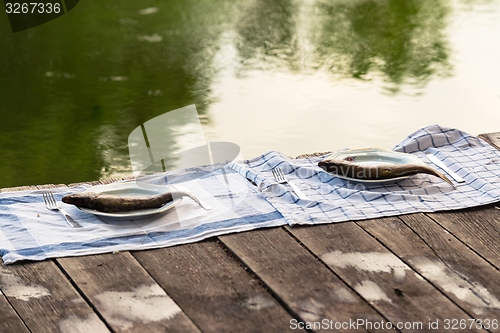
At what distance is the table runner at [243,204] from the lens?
170 cm

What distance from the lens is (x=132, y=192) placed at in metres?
1.83

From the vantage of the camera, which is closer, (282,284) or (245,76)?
(282,284)

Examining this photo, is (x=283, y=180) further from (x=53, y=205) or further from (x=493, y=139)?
(x=493, y=139)

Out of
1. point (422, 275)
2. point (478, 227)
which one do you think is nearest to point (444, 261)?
point (422, 275)

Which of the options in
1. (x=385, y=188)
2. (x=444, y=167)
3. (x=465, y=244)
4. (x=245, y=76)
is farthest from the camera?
(x=245, y=76)

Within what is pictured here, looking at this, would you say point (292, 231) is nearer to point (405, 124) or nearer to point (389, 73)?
point (405, 124)

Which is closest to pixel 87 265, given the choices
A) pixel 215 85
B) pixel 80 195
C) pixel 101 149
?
pixel 80 195

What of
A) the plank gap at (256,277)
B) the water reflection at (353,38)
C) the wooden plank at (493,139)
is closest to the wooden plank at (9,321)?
the plank gap at (256,277)

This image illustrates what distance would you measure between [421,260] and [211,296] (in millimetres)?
405

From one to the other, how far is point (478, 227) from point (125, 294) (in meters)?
0.73

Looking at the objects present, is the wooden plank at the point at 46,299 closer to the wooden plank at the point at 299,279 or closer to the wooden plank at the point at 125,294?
the wooden plank at the point at 125,294

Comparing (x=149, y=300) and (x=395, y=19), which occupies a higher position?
(x=149, y=300)

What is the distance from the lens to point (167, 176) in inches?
79.9

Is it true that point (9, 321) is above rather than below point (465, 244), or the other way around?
above
